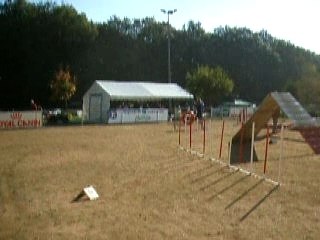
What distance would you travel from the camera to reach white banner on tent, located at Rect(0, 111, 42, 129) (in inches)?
1324

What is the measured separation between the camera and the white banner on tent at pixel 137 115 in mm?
41875

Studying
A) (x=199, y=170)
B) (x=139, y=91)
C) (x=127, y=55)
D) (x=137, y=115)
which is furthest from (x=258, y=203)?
(x=127, y=55)

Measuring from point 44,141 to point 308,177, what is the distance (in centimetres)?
1406

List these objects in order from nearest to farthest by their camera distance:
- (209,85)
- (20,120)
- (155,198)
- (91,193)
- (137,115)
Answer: (155,198) → (91,193) → (20,120) → (137,115) → (209,85)

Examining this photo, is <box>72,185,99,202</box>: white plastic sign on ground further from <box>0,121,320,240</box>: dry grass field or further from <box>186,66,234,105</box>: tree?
<box>186,66,234,105</box>: tree

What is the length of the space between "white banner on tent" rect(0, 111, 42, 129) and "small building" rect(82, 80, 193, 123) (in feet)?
24.8

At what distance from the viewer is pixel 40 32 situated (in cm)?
7006

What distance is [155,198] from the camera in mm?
10789

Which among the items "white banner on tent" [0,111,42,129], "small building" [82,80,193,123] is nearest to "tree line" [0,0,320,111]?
"small building" [82,80,193,123]

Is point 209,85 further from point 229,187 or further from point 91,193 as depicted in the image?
point 91,193

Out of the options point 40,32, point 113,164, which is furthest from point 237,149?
point 40,32

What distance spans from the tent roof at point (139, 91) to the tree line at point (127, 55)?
16.2m

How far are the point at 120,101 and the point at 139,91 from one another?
206 centimetres

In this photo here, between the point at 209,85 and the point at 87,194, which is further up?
the point at 209,85
